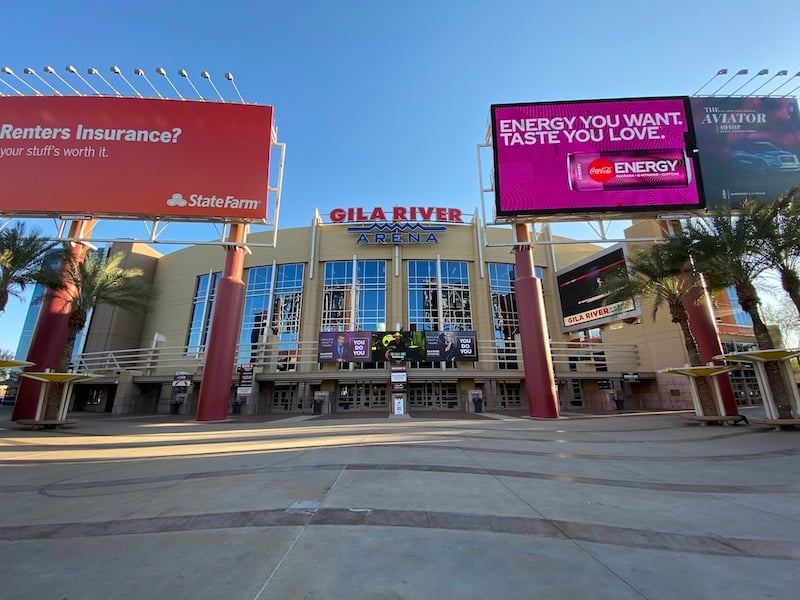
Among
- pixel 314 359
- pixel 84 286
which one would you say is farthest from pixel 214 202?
pixel 314 359

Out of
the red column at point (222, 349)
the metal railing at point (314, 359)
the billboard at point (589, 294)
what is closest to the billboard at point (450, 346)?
the metal railing at point (314, 359)

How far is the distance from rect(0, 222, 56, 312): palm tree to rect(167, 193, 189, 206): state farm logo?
19.7ft

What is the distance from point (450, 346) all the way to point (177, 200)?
20.5 metres

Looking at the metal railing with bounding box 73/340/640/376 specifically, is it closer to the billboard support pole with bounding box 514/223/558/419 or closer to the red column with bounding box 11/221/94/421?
the billboard support pole with bounding box 514/223/558/419

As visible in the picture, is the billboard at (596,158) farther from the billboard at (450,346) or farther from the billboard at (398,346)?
the billboard at (398,346)

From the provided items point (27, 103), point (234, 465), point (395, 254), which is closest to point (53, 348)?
point (27, 103)

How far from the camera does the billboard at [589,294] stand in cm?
3133

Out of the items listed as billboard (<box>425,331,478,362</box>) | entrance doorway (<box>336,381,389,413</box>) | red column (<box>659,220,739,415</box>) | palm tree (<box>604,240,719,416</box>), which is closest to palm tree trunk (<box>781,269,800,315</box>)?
palm tree (<box>604,240,719,416</box>)

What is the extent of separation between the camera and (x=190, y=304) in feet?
128

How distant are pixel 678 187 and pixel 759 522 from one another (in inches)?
920

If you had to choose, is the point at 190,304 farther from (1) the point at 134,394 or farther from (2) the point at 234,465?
(2) the point at 234,465

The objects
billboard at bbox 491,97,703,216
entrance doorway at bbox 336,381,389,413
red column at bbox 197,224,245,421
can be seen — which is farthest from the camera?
entrance doorway at bbox 336,381,389,413

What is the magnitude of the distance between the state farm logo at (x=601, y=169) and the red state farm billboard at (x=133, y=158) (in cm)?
1939

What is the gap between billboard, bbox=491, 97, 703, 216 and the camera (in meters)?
22.1
